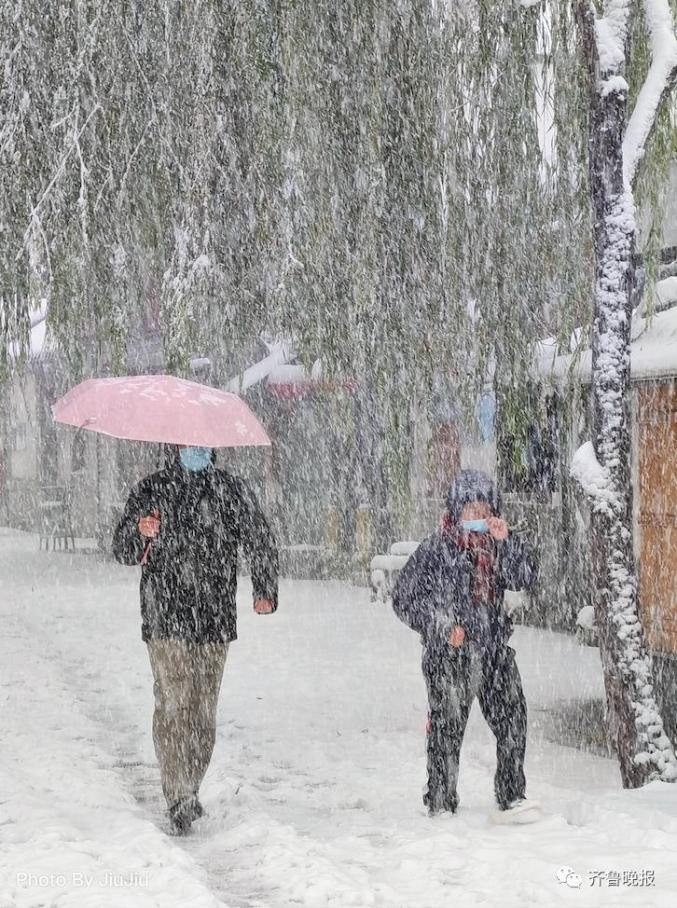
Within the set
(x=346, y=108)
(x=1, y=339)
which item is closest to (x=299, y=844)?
(x=1, y=339)

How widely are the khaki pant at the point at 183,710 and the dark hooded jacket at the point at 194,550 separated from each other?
0.08 m

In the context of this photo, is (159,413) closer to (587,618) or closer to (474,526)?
(474,526)

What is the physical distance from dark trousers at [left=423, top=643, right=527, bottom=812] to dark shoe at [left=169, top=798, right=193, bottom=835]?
1195 millimetres

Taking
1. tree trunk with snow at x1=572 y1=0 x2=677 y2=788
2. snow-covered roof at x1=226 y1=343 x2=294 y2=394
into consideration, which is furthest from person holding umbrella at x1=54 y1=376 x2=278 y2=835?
Result: snow-covered roof at x1=226 y1=343 x2=294 y2=394

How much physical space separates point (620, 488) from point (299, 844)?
2.60m

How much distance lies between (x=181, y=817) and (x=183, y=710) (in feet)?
1.65

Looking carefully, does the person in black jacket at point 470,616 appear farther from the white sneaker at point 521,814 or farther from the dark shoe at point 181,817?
the dark shoe at point 181,817

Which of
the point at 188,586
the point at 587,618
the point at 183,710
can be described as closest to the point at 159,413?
the point at 188,586

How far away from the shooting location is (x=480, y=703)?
6090 mm

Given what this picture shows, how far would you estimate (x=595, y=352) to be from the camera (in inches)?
279

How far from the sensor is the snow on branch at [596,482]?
6.95 metres

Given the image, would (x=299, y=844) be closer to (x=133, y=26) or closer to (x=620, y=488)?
(x=620, y=488)

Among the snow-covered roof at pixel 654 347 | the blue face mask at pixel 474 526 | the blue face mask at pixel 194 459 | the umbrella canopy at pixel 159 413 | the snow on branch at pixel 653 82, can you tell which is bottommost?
the blue face mask at pixel 474 526

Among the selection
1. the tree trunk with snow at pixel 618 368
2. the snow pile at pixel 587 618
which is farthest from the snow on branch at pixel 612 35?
the snow pile at pixel 587 618
